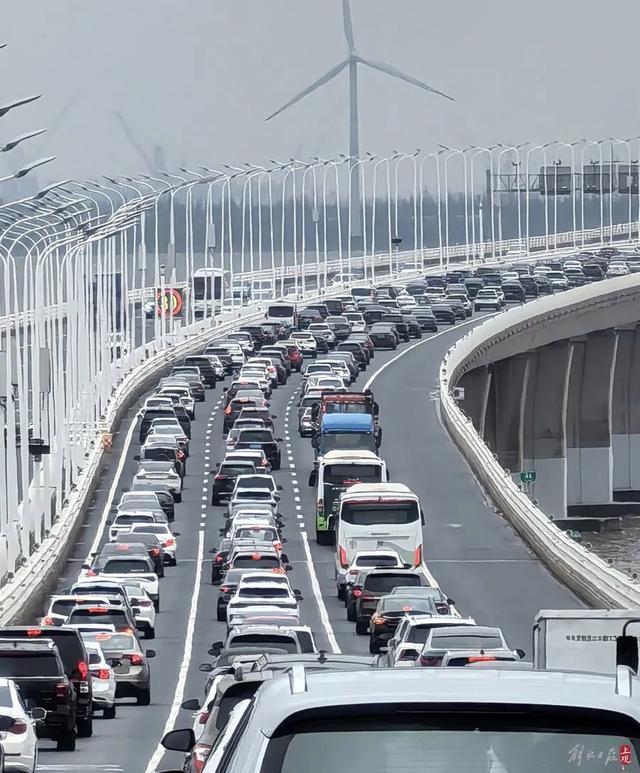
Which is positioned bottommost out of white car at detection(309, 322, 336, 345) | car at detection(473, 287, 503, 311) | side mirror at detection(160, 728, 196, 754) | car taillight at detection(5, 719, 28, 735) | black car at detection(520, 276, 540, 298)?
car taillight at detection(5, 719, 28, 735)

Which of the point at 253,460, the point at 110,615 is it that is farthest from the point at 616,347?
the point at 110,615

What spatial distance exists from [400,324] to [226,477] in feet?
197

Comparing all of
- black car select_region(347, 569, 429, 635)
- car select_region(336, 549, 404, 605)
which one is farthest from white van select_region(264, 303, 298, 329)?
black car select_region(347, 569, 429, 635)

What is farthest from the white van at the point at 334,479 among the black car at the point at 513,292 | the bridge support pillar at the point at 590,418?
the black car at the point at 513,292

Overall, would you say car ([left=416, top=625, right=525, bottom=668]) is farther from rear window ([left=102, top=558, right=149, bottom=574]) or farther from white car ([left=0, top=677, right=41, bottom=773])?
rear window ([left=102, top=558, right=149, bottom=574])

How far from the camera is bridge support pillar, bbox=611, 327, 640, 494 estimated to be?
14538 centimetres

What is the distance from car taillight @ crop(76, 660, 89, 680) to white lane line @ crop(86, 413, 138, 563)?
34.8 m

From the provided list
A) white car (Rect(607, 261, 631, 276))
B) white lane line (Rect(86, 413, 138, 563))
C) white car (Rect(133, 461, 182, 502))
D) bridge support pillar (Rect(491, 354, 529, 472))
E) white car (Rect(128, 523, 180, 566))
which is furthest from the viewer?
white car (Rect(607, 261, 631, 276))

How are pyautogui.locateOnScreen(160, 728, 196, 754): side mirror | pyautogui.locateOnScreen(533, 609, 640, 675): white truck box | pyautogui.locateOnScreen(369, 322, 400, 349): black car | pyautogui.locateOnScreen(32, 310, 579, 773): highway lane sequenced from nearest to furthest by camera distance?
pyautogui.locateOnScreen(160, 728, 196, 754): side mirror, pyautogui.locateOnScreen(533, 609, 640, 675): white truck box, pyautogui.locateOnScreen(32, 310, 579, 773): highway lane, pyautogui.locateOnScreen(369, 322, 400, 349): black car

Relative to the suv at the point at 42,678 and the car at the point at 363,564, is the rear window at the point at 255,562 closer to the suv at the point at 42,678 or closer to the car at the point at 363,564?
the car at the point at 363,564

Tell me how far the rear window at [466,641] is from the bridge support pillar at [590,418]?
355ft

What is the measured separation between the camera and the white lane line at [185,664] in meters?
23.8

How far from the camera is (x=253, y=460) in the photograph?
7650 centimetres

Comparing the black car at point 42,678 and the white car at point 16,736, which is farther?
the black car at point 42,678
